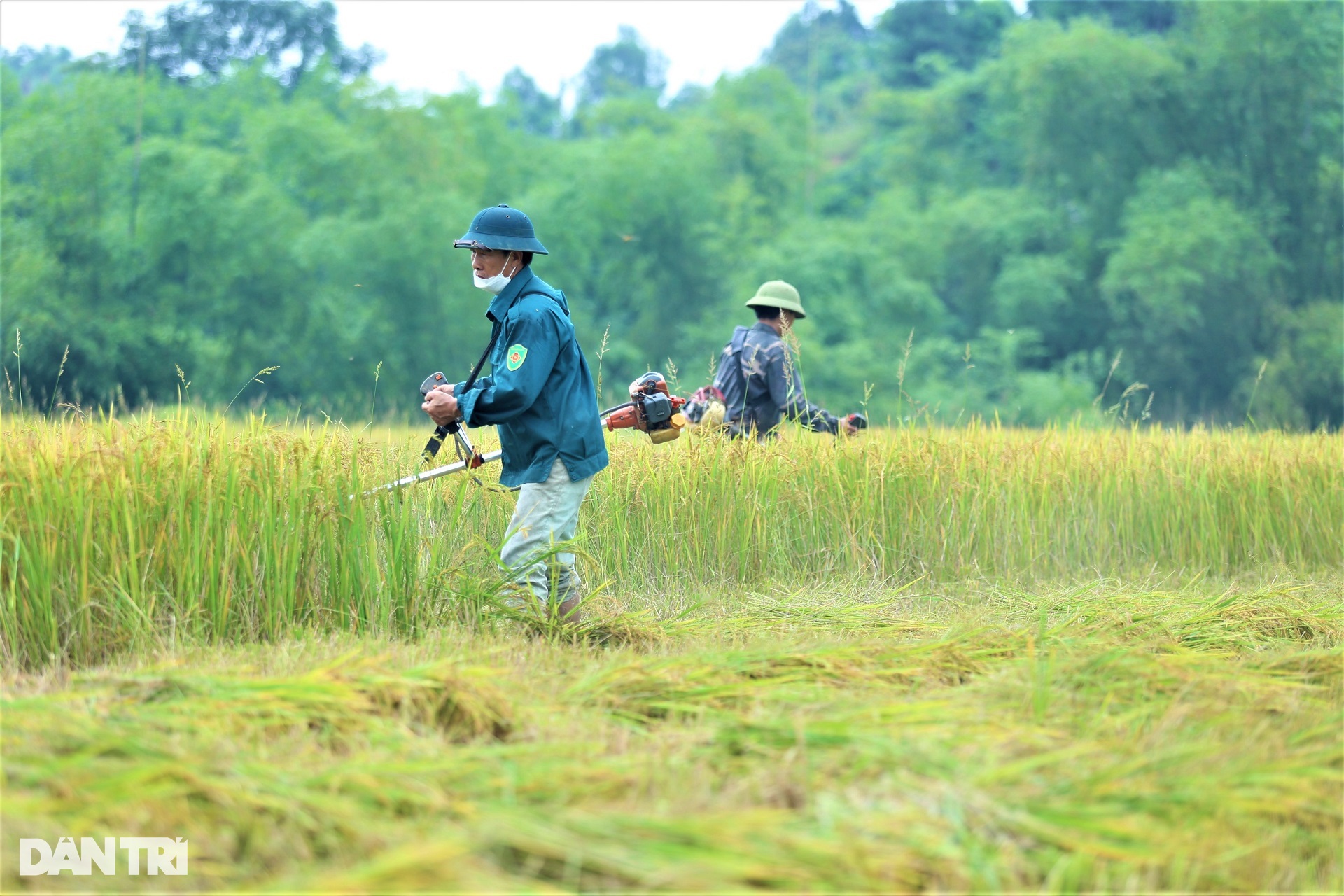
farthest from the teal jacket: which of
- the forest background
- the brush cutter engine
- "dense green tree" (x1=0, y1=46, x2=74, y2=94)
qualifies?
"dense green tree" (x1=0, y1=46, x2=74, y2=94)

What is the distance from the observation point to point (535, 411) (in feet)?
15.7

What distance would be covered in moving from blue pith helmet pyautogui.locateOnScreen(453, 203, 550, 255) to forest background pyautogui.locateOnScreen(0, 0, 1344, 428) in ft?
71.1

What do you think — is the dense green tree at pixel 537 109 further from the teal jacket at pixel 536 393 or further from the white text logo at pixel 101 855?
the white text logo at pixel 101 855

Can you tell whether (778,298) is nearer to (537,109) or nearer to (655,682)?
(655,682)

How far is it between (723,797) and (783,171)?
3780 centimetres

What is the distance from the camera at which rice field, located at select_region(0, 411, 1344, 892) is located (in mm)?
2531

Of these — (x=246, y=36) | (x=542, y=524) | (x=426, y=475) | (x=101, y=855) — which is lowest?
(x=101, y=855)

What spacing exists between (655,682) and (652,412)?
5.68ft

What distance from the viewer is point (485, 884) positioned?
7.57 ft

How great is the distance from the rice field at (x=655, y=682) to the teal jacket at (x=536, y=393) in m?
0.50

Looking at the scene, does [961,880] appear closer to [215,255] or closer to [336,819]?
[336,819]

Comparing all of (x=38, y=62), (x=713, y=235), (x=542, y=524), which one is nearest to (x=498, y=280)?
(x=542, y=524)

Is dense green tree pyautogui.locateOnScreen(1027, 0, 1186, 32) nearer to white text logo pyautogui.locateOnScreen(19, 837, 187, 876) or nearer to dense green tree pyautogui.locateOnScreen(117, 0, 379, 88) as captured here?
dense green tree pyautogui.locateOnScreen(117, 0, 379, 88)

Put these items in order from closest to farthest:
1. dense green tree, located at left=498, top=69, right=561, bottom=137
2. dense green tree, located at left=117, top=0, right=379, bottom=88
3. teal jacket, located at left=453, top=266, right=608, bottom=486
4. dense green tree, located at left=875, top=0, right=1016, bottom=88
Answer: teal jacket, located at left=453, top=266, right=608, bottom=486
dense green tree, located at left=117, top=0, right=379, bottom=88
dense green tree, located at left=875, top=0, right=1016, bottom=88
dense green tree, located at left=498, top=69, right=561, bottom=137
